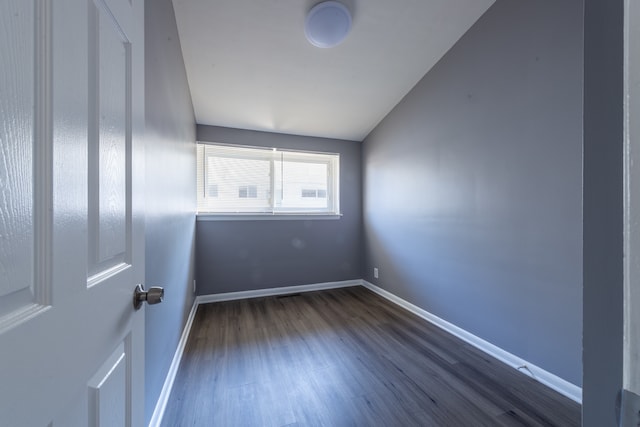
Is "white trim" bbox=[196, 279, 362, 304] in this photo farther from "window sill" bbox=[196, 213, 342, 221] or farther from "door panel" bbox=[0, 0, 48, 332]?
"door panel" bbox=[0, 0, 48, 332]

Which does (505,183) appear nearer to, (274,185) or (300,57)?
(300,57)

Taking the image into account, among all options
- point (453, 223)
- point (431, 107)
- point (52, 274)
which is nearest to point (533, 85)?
point (431, 107)

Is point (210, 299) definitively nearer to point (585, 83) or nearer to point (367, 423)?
point (367, 423)

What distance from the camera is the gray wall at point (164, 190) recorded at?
1172 mm

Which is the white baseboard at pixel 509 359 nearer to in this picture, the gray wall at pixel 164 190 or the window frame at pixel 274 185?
the window frame at pixel 274 185

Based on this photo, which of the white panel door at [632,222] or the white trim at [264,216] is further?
the white trim at [264,216]

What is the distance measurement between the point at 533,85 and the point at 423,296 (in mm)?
1977

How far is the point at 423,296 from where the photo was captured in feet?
8.29

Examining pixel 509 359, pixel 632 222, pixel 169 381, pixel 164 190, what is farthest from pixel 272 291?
pixel 632 222

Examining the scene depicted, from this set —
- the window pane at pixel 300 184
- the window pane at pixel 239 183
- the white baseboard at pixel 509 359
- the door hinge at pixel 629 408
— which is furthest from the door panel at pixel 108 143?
the window pane at pixel 300 184

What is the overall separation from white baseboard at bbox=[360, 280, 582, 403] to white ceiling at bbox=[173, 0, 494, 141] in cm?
238

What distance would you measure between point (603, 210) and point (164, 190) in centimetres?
175

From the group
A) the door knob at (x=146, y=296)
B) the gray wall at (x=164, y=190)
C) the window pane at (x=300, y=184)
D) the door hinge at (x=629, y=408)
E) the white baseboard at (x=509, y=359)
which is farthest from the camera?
the window pane at (x=300, y=184)

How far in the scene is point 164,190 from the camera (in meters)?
1.45
